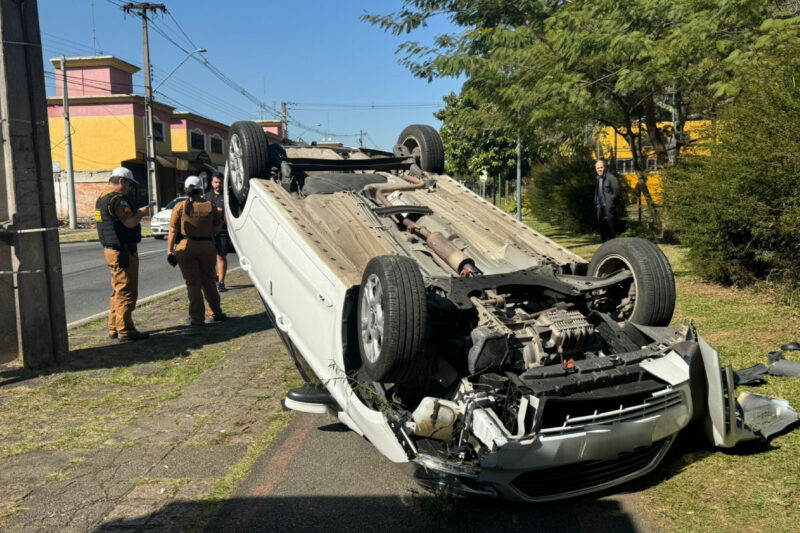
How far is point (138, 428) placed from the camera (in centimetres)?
443

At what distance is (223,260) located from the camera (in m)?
10.2

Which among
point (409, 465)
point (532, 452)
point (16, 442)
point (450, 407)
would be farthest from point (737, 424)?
point (16, 442)

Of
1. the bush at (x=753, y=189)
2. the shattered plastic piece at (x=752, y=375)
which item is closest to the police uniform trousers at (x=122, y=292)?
the shattered plastic piece at (x=752, y=375)

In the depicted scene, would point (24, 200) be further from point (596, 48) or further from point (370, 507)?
point (596, 48)

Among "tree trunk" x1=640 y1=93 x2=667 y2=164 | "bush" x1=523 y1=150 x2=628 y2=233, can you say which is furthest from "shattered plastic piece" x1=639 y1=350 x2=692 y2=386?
"bush" x1=523 y1=150 x2=628 y2=233

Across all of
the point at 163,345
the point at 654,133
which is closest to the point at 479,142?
the point at 654,133

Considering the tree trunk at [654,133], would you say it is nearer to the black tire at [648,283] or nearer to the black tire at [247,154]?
the black tire at [247,154]

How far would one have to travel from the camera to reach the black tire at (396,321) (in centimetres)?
328

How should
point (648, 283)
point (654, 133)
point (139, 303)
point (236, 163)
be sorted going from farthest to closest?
1. point (654, 133)
2. point (139, 303)
3. point (236, 163)
4. point (648, 283)

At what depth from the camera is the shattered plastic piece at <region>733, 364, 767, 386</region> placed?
460 centimetres

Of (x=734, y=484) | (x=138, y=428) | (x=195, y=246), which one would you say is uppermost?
(x=195, y=246)

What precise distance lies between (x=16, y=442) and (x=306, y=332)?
206cm

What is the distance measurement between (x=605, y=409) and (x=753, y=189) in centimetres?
492

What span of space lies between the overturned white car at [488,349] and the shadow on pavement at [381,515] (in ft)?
0.50
